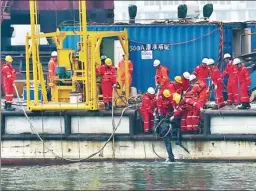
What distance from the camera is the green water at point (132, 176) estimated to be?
61.1 ft

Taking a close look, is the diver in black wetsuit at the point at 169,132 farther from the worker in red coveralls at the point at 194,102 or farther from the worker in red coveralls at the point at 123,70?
the worker in red coveralls at the point at 123,70

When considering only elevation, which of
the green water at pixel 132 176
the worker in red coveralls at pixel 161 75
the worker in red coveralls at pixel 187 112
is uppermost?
the worker in red coveralls at pixel 161 75

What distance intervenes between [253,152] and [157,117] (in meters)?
2.40

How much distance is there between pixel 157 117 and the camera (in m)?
21.0

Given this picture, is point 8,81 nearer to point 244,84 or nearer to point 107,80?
point 107,80

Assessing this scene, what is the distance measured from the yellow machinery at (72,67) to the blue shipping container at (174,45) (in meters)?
1.14

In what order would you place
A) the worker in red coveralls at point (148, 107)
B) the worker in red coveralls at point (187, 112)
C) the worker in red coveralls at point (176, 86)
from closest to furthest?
the worker in red coveralls at point (187, 112), the worker in red coveralls at point (148, 107), the worker in red coveralls at point (176, 86)

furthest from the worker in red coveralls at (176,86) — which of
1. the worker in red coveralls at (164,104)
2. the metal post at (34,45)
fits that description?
the metal post at (34,45)

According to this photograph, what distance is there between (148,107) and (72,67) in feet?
7.60

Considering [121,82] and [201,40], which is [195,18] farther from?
[121,82]

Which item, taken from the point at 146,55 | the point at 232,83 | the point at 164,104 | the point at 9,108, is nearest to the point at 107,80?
the point at 164,104

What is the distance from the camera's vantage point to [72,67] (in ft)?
72.3

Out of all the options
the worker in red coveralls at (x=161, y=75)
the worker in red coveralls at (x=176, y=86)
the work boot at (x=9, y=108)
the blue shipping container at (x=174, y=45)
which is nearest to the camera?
the worker in red coveralls at (x=176, y=86)

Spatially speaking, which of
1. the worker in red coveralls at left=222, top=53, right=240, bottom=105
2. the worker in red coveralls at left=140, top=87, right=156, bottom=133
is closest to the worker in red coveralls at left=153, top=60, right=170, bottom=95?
the worker in red coveralls at left=140, top=87, right=156, bottom=133
